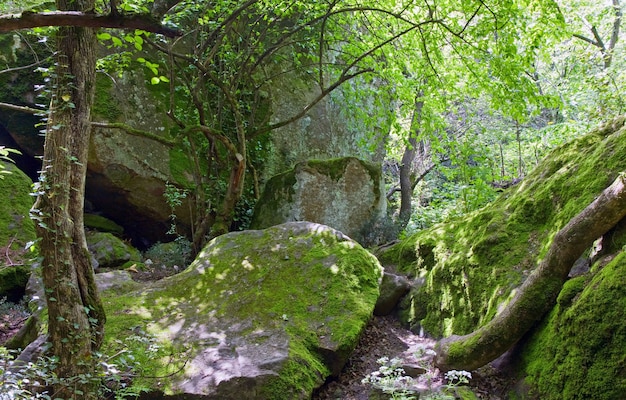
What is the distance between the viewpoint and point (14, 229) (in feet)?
21.2

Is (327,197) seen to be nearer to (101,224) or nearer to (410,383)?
(101,224)

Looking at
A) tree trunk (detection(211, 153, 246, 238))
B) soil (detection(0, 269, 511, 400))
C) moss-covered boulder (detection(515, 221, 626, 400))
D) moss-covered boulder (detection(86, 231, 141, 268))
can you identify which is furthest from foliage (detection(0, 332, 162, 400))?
moss-covered boulder (detection(86, 231, 141, 268))

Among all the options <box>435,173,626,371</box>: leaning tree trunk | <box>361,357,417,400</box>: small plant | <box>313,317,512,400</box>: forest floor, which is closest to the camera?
<box>361,357,417,400</box>: small plant

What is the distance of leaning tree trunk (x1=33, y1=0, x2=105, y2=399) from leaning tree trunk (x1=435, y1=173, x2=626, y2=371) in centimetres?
282

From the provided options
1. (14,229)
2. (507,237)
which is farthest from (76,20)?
(14,229)

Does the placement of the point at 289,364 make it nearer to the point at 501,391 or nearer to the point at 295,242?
the point at 501,391

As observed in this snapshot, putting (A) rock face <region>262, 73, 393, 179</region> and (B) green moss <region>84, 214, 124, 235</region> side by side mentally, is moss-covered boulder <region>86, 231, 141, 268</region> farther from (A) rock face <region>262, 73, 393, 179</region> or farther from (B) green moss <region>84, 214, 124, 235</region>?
(A) rock face <region>262, 73, 393, 179</region>

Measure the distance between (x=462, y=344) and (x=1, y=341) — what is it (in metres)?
5.16

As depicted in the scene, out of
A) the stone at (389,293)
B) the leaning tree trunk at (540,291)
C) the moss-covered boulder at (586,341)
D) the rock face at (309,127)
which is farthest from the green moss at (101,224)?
the moss-covered boulder at (586,341)

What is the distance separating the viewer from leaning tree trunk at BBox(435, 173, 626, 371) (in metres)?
3.06

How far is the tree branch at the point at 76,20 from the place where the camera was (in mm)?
2406

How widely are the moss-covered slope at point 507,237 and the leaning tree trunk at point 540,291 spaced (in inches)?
17.2

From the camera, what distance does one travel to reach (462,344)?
3.51 m

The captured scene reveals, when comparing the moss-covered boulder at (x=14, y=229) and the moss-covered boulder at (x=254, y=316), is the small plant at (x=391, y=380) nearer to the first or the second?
the moss-covered boulder at (x=254, y=316)
